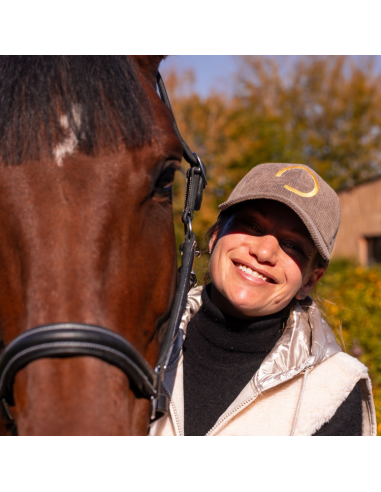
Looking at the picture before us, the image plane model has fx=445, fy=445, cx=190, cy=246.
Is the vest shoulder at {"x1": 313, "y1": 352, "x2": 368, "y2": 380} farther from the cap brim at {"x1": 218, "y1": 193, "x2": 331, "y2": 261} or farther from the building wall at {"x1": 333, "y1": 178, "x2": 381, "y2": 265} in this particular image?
the building wall at {"x1": 333, "y1": 178, "x2": 381, "y2": 265}

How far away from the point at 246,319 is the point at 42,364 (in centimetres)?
130

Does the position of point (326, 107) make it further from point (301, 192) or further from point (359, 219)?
point (301, 192)

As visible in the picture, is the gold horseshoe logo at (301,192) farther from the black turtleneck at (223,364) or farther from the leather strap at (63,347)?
the leather strap at (63,347)

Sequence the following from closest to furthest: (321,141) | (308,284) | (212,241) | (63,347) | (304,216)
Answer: (63,347) → (304,216) → (308,284) → (212,241) → (321,141)

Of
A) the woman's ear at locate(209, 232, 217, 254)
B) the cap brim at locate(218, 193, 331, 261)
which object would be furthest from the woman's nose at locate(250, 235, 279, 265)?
the woman's ear at locate(209, 232, 217, 254)

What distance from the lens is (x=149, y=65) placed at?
79.0 inches

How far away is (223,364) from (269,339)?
28 cm

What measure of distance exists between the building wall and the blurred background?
54 mm

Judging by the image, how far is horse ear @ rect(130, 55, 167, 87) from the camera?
198cm

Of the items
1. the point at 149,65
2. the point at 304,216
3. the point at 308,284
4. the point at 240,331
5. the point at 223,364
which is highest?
the point at 149,65

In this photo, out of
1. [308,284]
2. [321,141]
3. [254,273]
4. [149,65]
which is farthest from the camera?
[321,141]

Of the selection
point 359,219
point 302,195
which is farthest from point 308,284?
point 359,219

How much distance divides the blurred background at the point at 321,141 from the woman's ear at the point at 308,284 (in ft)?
1.27
